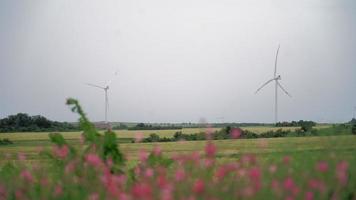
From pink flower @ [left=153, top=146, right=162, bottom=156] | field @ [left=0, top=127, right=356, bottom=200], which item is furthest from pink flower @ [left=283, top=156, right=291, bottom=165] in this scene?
pink flower @ [left=153, top=146, right=162, bottom=156]

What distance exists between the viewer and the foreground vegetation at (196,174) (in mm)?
4965

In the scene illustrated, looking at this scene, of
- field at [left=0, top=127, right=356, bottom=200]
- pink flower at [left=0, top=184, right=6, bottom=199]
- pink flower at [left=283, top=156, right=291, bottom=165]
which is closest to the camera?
field at [left=0, top=127, right=356, bottom=200]

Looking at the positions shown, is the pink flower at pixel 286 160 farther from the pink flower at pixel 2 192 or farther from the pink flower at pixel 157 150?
the pink flower at pixel 2 192

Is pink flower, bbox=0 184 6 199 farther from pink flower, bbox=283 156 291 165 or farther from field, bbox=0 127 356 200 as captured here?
pink flower, bbox=283 156 291 165

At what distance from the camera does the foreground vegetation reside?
496 centimetres

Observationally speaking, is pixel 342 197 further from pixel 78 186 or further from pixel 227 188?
pixel 78 186

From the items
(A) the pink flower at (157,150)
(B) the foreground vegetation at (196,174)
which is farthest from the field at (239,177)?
(A) the pink flower at (157,150)

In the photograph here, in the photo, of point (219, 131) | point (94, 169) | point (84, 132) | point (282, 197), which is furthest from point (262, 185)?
point (84, 132)

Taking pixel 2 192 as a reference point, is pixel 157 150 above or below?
above

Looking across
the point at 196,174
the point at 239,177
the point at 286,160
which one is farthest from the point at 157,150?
the point at 286,160

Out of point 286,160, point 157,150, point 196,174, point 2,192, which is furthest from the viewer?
point 157,150

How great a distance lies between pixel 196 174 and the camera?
18.9 feet

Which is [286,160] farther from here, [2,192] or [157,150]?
[2,192]

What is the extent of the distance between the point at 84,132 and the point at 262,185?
3845mm
